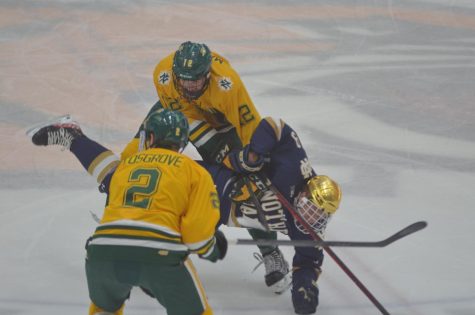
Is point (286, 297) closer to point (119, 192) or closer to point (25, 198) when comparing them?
point (119, 192)

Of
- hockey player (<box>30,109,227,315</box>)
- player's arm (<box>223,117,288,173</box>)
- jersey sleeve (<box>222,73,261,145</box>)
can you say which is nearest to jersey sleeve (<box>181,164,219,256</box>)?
hockey player (<box>30,109,227,315</box>)

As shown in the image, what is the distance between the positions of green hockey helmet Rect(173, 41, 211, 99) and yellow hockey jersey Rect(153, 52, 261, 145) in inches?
2.5

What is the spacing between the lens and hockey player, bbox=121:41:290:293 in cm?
355

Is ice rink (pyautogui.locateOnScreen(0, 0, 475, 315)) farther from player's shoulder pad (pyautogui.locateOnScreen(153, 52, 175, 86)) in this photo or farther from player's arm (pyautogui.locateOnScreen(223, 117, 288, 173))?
player's shoulder pad (pyautogui.locateOnScreen(153, 52, 175, 86))

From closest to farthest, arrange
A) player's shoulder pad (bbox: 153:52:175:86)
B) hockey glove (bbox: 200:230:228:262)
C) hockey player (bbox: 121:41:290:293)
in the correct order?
hockey glove (bbox: 200:230:228:262) < hockey player (bbox: 121:41:290:293) < player's shoulder pad (bbox: 153:52:175:86)

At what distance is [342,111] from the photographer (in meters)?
5.62

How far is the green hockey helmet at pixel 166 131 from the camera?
2873 millimetres

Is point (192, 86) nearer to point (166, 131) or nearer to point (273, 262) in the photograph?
point (166, 131)

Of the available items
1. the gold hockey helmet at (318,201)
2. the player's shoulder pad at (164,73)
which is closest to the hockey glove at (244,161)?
the gold hockey helmet at (318,201)

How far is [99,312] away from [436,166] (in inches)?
105

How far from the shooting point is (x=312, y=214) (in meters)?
3.49

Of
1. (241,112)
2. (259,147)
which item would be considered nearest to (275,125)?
(259,147)

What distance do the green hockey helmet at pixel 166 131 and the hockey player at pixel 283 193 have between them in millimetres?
581

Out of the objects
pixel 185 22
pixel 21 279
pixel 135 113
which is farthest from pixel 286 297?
pixel 185 22
